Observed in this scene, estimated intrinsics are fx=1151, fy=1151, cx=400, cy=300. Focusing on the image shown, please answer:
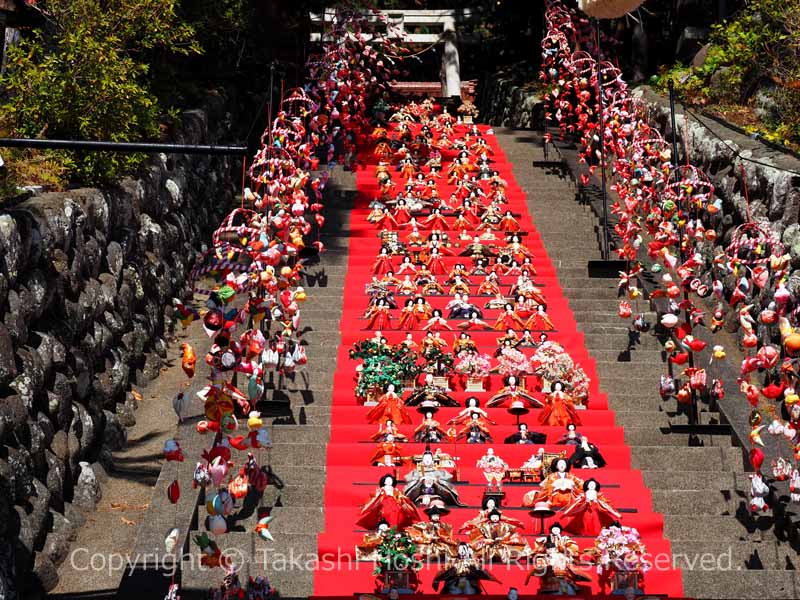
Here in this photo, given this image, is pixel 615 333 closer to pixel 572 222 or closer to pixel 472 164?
pixel 572 222

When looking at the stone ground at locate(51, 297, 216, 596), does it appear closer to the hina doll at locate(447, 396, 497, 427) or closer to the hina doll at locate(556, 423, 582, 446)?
the hina doll at locate(447, 396, 497, 427)

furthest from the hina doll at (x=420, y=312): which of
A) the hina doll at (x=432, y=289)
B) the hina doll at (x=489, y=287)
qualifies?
the hina doll at (x=489, y=287)

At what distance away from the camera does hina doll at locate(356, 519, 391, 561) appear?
9117mm

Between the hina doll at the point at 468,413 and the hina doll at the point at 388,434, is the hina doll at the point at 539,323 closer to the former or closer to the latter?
the hina doll at the point at 468,413

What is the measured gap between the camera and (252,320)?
424 inches

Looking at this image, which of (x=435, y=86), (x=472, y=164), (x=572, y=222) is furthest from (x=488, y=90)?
(x=572, y=222)

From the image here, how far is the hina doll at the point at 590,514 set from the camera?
374 inches

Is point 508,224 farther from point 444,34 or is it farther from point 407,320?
point 444,34

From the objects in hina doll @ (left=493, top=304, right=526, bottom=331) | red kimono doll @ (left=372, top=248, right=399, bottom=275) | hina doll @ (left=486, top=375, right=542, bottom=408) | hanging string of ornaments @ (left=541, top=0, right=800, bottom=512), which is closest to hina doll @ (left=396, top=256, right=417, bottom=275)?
red kimono doll @ (left=372, top=248, right=399, bottom=275)

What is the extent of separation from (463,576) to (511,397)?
309cm

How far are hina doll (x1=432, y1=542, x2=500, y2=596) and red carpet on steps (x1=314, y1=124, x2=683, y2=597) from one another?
0.61 ft

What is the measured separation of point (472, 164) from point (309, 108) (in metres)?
2.92

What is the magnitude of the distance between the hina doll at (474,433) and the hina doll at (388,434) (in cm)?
56

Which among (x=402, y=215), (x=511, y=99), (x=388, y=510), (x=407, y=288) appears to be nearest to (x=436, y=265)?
(x=407, y=288)
